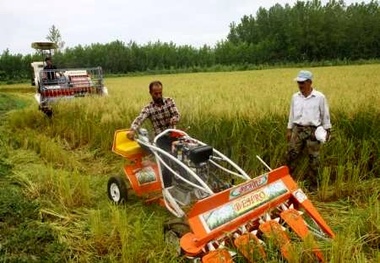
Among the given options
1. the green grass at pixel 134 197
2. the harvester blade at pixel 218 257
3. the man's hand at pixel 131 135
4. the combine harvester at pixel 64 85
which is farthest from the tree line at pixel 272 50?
the harvester blade at pixel 218 257

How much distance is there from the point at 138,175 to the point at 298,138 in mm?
2191

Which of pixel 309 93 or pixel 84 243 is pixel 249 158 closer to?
pixel 309 93

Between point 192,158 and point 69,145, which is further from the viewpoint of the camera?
point 69,145

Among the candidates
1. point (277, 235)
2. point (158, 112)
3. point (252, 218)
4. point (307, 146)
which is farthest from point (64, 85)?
point (277, 235)

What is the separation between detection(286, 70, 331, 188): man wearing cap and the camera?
16.9 ft

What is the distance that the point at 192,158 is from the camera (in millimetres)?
4188

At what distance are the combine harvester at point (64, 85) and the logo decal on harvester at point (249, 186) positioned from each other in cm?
868

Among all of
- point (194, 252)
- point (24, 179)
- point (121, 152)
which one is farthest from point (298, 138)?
point (24, 179)

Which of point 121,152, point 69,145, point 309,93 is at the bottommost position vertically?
point 69,145

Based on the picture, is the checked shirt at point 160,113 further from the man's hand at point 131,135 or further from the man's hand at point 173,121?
the man's hand at point 131,135

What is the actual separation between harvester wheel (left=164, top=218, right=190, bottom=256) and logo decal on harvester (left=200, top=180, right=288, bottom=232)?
417 millimetres

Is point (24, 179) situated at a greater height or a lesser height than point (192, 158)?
lesser

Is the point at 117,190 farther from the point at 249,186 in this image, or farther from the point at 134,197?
A: the point at 249,186

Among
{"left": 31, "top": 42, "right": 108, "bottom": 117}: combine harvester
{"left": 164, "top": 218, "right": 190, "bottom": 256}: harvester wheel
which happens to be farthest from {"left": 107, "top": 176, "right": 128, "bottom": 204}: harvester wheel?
{"left": 31, "top": 42, "right": 108, "bottom": 117}: combine harvester
